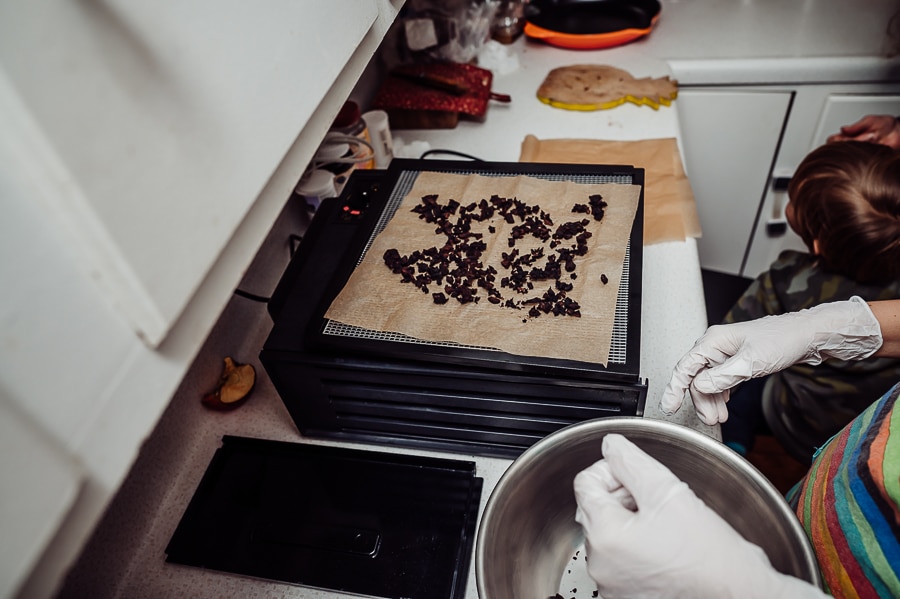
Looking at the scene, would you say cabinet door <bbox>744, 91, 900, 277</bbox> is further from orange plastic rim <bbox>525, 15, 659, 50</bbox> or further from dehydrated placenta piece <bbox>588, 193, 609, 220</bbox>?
dehydrated placenta piece <bbox>588, 193, 609, 220</bbox>

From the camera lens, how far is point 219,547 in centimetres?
77

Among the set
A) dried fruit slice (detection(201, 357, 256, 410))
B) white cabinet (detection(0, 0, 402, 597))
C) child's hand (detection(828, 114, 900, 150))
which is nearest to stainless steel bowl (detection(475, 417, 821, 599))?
white cabinet (detection(0, 0, 402, 597))

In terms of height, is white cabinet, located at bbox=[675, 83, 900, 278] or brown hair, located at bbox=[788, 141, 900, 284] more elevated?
brown hair, located at bbox=[788, 141, 900, 284]

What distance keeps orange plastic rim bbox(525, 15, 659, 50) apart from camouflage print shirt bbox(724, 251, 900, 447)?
2.62 feet

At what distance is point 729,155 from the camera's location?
165 centimetres

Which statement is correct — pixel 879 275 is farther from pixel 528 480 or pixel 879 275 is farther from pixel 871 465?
pixel 528 480

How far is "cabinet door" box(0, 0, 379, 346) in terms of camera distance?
0.30 meters

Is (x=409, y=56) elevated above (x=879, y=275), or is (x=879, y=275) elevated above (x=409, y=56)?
(x=409, y=56)

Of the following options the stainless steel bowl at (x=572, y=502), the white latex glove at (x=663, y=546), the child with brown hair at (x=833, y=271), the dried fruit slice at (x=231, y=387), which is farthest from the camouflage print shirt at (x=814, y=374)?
the dried fruit slice at (x=231, y=387)

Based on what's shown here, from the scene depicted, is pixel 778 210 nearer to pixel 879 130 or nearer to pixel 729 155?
pixel 729 155

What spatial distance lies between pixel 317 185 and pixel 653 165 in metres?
0.76

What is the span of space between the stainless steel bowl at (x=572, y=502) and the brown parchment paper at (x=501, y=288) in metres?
0.11

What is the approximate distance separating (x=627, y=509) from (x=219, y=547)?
559 millimetres

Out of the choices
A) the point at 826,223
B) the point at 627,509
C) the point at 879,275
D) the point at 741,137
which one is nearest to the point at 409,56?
the point at 741,137
